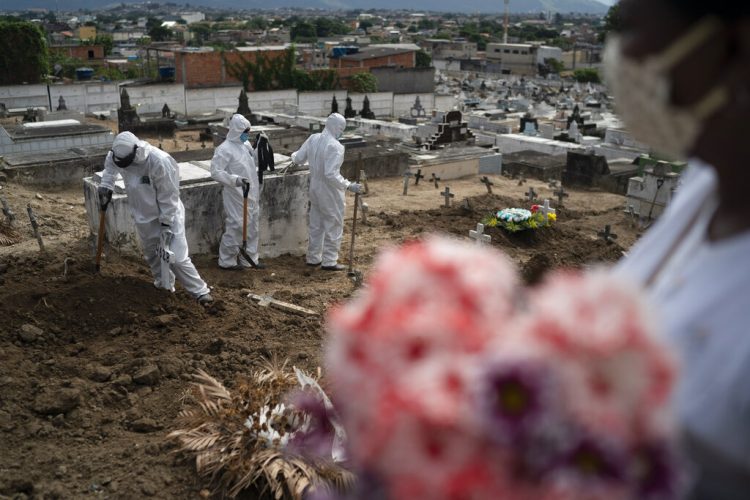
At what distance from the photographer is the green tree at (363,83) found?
3669 centimetres

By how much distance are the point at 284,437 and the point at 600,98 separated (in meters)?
38.5

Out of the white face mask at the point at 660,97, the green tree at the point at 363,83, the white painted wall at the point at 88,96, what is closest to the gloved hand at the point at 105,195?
the white face mask at the point at 660,97

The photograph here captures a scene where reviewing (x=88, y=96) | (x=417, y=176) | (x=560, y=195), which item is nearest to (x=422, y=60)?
(x=88, y=96)

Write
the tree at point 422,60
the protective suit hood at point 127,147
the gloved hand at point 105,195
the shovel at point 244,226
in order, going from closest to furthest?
the protective suit hood at point 127,147 → the gloved hand at point 105,195 → the shovel at point 244,226 → the tree at point 422,60

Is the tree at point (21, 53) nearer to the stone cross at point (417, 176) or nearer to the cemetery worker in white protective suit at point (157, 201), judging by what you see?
the stone cross at point (417, 176)

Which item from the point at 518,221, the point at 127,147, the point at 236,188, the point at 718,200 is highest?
the point at 718,200

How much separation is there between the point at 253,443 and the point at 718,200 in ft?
11.4

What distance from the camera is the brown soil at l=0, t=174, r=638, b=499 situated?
4289mm

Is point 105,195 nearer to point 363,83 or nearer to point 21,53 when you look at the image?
point 21,53

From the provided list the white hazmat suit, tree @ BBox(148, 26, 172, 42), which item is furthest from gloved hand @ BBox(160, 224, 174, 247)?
tree @ BBox(148, 26, 172, 42)

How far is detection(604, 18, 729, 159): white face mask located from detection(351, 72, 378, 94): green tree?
36.1 metres

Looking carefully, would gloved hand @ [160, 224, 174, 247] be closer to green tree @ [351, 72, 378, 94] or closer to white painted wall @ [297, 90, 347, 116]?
white painted wall @ [297, 90, 347, 116]

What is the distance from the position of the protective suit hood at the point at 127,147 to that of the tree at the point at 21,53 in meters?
27.7

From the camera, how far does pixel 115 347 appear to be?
19.9ft
